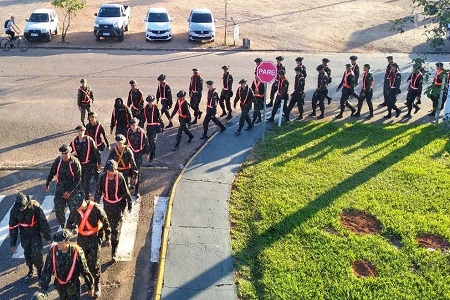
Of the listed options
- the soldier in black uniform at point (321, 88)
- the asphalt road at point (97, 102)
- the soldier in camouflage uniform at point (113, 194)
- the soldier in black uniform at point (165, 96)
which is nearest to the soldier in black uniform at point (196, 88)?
the soldier in black uniform at point (165, 96)

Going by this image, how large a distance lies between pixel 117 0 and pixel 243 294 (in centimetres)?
2935

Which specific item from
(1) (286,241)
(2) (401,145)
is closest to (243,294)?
(1) (286,241)

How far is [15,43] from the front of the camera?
24.7 metres

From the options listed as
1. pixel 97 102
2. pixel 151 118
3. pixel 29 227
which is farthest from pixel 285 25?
pixel 29 227

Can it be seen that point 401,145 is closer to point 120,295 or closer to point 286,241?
point 286,241

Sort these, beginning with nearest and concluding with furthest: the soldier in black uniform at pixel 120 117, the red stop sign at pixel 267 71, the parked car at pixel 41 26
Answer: the soldier in black uniform at pixel 120 117 < the red stop sign at pixel 267 71 < the parked car at pixel 41 26

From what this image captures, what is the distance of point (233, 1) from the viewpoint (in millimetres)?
34312

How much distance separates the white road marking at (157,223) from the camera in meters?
10.3

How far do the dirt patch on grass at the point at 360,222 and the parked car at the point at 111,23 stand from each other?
1741 centimetres

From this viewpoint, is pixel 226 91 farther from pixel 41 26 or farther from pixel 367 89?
pixel 41 26

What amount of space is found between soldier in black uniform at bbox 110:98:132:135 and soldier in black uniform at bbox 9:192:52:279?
489 cm

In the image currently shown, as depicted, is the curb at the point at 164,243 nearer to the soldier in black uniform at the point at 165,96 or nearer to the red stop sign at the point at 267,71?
the soldier in black uniform at the point at 165,96

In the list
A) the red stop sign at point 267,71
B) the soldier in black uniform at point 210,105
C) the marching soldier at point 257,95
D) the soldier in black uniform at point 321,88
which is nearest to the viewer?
the red stop sign at point 267,71

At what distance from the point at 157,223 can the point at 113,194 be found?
1791 mm
